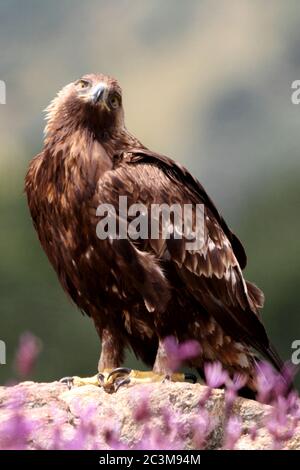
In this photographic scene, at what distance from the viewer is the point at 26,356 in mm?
2684

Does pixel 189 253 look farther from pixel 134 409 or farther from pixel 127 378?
pixel 134 409

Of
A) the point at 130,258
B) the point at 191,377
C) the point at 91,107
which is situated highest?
the point at 91,107

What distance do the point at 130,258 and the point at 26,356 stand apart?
2568mm

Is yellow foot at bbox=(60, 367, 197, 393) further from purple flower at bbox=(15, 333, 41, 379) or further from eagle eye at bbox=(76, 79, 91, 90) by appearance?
purple flower at bbox=(15, 333, 41, 379)

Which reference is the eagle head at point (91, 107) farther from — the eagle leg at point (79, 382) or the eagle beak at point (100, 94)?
the eagle leg at point (79, 382)

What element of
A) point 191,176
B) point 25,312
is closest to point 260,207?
point 25,312

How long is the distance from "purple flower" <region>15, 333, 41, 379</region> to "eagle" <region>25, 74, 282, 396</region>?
2358 millimetres

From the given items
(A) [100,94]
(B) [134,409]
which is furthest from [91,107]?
(B) [134,409]

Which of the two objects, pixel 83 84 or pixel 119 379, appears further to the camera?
pixel 83 84

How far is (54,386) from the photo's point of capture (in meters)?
5.00

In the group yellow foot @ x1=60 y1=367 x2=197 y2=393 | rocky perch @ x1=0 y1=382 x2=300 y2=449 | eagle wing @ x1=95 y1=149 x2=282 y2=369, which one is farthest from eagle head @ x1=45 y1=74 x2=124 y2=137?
rocky perch @ x1=0 y1=382 x2=300 y2=449

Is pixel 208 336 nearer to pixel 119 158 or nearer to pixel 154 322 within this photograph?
pixel 154 322

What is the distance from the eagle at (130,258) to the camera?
5.23 m
